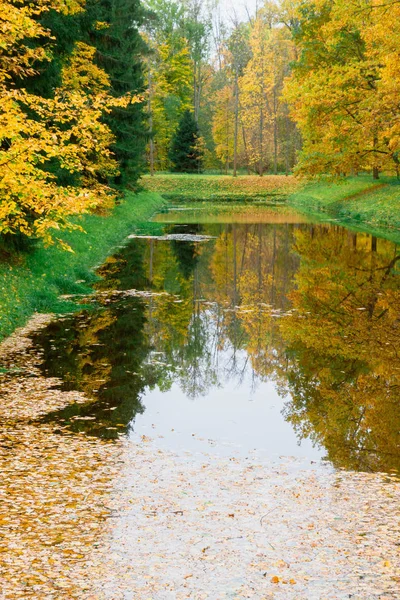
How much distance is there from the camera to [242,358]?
12.8 metres

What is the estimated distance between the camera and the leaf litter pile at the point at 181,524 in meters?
5.45

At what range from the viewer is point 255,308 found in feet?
57.0

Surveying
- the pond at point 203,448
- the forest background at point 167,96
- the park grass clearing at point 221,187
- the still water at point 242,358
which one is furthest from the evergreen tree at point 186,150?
the pond at point 203,448

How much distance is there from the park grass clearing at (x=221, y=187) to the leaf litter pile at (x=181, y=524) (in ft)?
197

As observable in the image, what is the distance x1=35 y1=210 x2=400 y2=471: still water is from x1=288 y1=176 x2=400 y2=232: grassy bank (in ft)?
44.2

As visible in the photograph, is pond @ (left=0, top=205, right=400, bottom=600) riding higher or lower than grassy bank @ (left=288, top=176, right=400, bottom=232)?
lower

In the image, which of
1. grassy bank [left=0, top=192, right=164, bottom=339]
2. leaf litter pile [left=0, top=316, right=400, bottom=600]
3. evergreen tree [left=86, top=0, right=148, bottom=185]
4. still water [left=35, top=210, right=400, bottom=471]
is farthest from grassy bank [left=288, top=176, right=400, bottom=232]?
leaf litter pile [left=0, top=316, right=400, bottom=600]

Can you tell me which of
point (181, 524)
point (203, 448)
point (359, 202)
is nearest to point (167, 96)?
point (359, 202)

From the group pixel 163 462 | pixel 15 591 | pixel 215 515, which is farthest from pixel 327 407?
pixel 15 591

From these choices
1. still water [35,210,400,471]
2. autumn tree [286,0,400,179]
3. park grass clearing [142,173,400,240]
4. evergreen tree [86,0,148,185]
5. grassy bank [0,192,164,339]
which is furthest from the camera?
park grass clearing [142,173,400,240]

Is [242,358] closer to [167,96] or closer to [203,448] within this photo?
[203,448]

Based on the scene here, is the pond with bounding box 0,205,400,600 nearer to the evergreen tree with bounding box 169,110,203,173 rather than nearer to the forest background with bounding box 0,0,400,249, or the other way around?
the forest background with bounding box 0,0,400,249

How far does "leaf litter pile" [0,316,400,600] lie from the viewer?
215 inches

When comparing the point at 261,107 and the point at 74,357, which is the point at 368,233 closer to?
the point at 74,357
